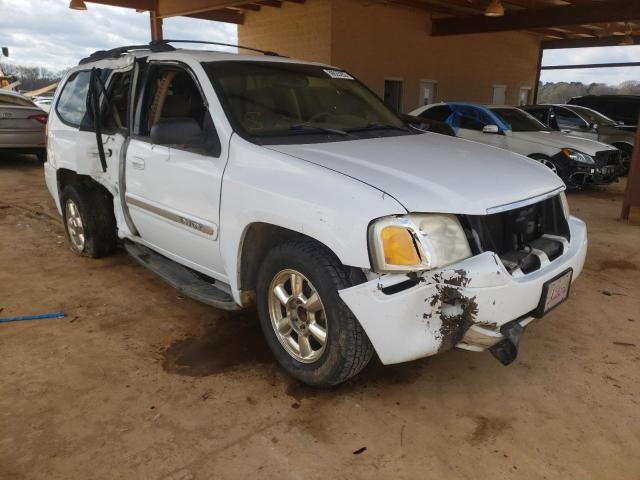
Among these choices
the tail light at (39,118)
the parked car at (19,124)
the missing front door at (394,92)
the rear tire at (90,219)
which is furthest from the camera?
the missing front door at (394,92)

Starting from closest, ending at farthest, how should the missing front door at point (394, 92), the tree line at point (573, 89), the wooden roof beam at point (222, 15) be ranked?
the missing front door at point (394, 92), the wooden roof beam at point (222, 15), the tree line at point (573, 89)

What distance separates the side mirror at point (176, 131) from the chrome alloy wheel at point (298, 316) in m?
1.00

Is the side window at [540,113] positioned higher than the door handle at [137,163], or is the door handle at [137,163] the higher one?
the side window at [540,113]

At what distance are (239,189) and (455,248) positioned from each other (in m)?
1.22

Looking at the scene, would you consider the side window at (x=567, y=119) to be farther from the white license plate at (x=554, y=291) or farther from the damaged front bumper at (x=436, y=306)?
the damaged front bumper at (x=436, y=306)

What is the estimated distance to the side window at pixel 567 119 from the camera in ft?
36.3

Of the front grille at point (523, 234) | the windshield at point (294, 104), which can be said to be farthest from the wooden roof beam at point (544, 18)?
the front grille at point (523, 234)

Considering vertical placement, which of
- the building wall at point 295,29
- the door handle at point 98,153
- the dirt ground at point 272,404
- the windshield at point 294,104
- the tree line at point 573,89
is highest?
the building wall at point 295,29

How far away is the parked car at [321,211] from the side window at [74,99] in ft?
1.35

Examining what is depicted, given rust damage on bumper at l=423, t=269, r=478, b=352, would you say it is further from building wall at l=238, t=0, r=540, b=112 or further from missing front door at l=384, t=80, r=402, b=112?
missing front door at l=384, t=80, r=402, b=112

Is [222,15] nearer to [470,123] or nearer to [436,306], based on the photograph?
[470,123]

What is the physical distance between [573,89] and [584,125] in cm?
2186

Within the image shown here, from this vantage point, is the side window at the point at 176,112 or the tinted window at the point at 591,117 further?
the tinted window at the point at 591,117

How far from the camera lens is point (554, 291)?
269cm
